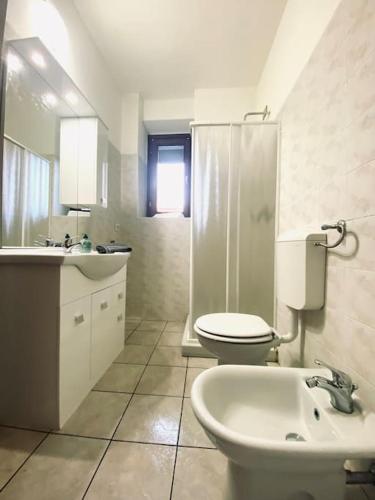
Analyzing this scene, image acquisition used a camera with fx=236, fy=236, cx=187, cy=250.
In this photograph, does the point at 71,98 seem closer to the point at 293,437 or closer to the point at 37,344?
the point at 37,344

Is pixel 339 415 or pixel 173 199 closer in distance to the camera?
pixel 339 415

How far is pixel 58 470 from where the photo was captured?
0.88 m

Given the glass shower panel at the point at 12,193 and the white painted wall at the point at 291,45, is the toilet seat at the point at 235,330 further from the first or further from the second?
the white painted wall at the point at 291,45

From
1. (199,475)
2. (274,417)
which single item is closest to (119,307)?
(199,475)

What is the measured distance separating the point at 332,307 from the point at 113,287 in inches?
51.6

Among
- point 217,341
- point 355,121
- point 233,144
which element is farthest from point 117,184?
point 355,121

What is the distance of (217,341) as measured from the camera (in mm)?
1131

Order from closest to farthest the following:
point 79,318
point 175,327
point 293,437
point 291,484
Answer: point 291,484
point 293,437
point 79,318
point 175,327

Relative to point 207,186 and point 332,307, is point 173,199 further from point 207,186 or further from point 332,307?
point 332,307

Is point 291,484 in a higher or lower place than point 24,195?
lower

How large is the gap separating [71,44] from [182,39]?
Answer: 2.77ft

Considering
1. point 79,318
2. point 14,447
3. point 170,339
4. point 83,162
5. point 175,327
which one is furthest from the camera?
point 175,327

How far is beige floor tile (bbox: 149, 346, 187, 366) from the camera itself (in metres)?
1.68

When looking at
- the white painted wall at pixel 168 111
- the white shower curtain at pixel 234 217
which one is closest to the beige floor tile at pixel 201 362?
the white shower curtain at pixel 234 217
